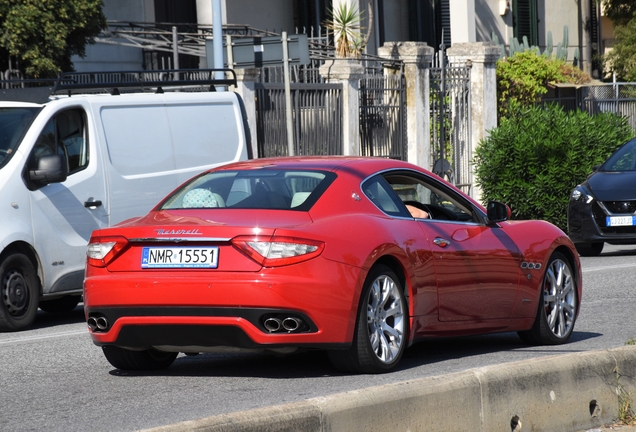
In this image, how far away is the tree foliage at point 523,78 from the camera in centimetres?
2664

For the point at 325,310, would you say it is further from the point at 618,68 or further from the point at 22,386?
the point at 618,68

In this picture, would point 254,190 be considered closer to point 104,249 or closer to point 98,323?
point 104,249

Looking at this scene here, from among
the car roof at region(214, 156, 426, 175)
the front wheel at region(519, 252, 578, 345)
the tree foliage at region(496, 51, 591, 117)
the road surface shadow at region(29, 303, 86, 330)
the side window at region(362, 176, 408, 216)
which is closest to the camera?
the side window at region(362, 176, 408, 216)

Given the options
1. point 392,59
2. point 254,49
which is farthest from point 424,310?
point 392,59

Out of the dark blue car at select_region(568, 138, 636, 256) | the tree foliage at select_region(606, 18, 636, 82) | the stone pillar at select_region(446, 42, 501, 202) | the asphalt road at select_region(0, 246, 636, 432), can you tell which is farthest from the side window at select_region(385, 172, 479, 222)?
the tree foliage at select_region(606, 18, 636, 82)

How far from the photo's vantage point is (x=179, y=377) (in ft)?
25.0

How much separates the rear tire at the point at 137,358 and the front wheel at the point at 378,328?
52.6 inches

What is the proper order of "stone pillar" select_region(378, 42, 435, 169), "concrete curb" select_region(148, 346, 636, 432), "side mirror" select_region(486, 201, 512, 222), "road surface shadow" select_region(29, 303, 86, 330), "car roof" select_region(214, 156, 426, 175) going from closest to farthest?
"concrete curb" select_region(148, 346, 636, 432) < "car roof" select_region(214, 156, 426, 175) < "side mirror" select_region(486, 201, 512, 222) < "road surface shadow" select_region(29, 303, 86, 330) < "stone pillar" select_region(378, 42, 435, 169)

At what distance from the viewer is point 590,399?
639cm

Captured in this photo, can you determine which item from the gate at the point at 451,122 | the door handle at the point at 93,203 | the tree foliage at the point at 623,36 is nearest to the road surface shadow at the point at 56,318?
the door handle at the point at 93,203

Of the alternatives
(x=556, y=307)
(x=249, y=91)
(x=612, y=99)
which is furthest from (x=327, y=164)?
(x=612, y=99)

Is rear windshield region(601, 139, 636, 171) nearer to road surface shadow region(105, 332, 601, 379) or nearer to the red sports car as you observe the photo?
road surface shadow region(105, 332, 601, 379)

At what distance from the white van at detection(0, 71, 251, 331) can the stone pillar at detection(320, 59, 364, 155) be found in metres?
9.10

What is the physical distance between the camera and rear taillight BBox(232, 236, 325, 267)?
670cm
